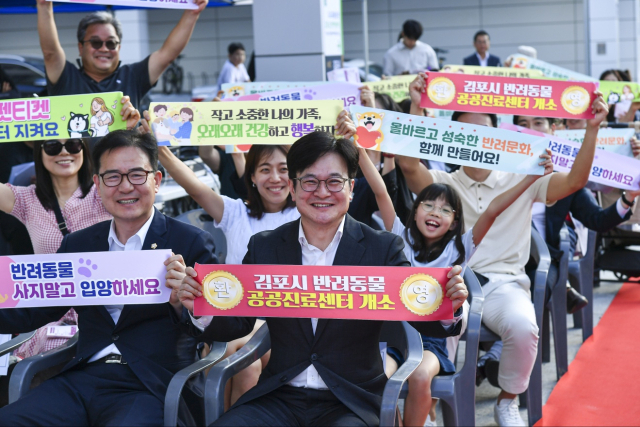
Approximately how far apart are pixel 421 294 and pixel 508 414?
58.6 inches

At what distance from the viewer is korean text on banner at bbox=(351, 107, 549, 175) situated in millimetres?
3383

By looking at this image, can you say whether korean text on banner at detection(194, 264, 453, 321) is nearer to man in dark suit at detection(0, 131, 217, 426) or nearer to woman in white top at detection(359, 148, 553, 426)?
man in dark suit at detection(0, 131, 217, 426)

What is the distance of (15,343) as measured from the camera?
2.95 m

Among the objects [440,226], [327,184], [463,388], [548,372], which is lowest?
[548,372]

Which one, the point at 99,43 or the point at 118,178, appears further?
the point at 99,43

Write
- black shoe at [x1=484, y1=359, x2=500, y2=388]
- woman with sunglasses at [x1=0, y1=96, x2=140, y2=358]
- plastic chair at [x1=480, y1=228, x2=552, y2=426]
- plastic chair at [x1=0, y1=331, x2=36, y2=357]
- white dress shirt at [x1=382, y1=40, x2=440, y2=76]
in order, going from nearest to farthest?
plastic chair at [x1=0, y1=331, x2=36, y2=357] < woman with sunglasses at [x1=0, y1=96, x2=140, y2=358] < plastic chair at [x1=480, y1=228, x2=552, y2=426] < black shoe at [x1=484, y1=359, x2=500, y2=388] < white dress shirt at [x1=382, y1=40, x2=440, y2=76]

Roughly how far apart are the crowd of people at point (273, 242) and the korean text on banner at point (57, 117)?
10cm

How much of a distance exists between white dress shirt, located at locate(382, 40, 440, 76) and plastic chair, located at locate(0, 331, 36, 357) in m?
6.84

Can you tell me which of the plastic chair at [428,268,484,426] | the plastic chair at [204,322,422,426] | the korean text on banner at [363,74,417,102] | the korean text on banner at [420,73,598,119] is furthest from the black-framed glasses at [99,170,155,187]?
the korean text on banner at [363,74,417,102]

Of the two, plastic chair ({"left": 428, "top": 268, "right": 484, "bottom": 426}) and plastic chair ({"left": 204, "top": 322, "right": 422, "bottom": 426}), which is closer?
plastic chair ({"left": 204, "top": 322, "right": 422, "bottom": 426})

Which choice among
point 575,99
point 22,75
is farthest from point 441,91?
point 22,75

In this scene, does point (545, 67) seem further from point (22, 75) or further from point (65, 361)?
point (22, 75)

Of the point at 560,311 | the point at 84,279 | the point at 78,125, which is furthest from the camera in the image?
the point at 560,311

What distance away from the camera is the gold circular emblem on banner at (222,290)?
2.49 m
